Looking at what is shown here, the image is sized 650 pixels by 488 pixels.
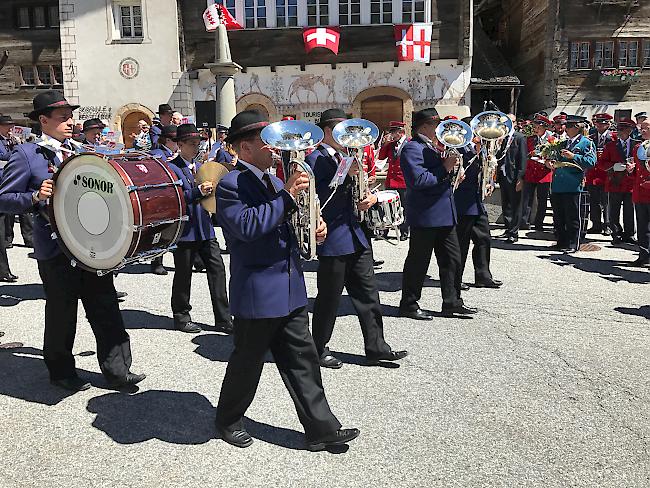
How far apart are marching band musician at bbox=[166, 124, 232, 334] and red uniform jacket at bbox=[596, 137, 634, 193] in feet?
22.2

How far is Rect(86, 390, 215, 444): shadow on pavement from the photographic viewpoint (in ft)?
11.8

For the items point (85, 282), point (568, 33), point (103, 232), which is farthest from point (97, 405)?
point (568, 33)

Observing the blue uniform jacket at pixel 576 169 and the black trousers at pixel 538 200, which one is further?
the black trousers at pixel 538 200

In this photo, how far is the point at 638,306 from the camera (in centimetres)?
632

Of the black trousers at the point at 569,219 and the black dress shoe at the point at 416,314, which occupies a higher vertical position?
the black trousers at the point at 569,219

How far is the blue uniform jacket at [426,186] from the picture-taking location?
18.1ft

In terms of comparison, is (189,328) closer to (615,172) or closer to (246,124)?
(246,124)

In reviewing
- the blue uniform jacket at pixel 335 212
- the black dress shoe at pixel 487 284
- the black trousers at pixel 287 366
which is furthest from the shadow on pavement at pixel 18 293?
the black dress shoe at pixel 487 284

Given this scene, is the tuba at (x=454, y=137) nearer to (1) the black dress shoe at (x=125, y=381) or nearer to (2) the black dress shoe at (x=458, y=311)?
(2) the black dress shoe at (x=458, y=311)

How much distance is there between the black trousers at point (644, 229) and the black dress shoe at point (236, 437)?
6.58 metres

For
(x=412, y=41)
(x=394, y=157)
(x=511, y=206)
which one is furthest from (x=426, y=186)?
(x=412, y=41)

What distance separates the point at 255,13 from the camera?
63.0 ft

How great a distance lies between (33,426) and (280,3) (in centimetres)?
1759

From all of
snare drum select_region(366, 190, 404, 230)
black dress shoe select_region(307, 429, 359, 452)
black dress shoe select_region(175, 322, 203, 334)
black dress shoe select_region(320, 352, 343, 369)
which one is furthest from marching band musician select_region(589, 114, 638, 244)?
black dress shoe select_region(307, 429, 359, 452)
